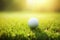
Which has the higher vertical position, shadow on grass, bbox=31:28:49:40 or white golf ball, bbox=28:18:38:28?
white golf ball, bbox=28:18:38:28

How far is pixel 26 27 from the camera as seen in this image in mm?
1466

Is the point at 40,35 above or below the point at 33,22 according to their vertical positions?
below

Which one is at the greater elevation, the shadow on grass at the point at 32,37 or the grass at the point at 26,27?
the grass at the point at 26,27

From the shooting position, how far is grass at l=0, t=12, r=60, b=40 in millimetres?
1438

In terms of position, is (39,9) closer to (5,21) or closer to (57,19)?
(57,19)

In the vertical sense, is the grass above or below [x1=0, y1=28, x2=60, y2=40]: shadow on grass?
above

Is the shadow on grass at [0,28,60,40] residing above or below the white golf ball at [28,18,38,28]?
below

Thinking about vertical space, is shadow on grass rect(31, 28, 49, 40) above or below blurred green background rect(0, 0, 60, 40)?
below

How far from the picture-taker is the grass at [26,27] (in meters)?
1.44

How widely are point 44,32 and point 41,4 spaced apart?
33cm

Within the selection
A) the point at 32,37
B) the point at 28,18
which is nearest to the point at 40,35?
the point at 32,37

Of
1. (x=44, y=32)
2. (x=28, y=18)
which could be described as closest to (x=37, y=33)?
(x=44, y=32)

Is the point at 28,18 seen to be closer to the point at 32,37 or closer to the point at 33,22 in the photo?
the point at 33,22

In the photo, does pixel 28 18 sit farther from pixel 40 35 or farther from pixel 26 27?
pixel 40 35
